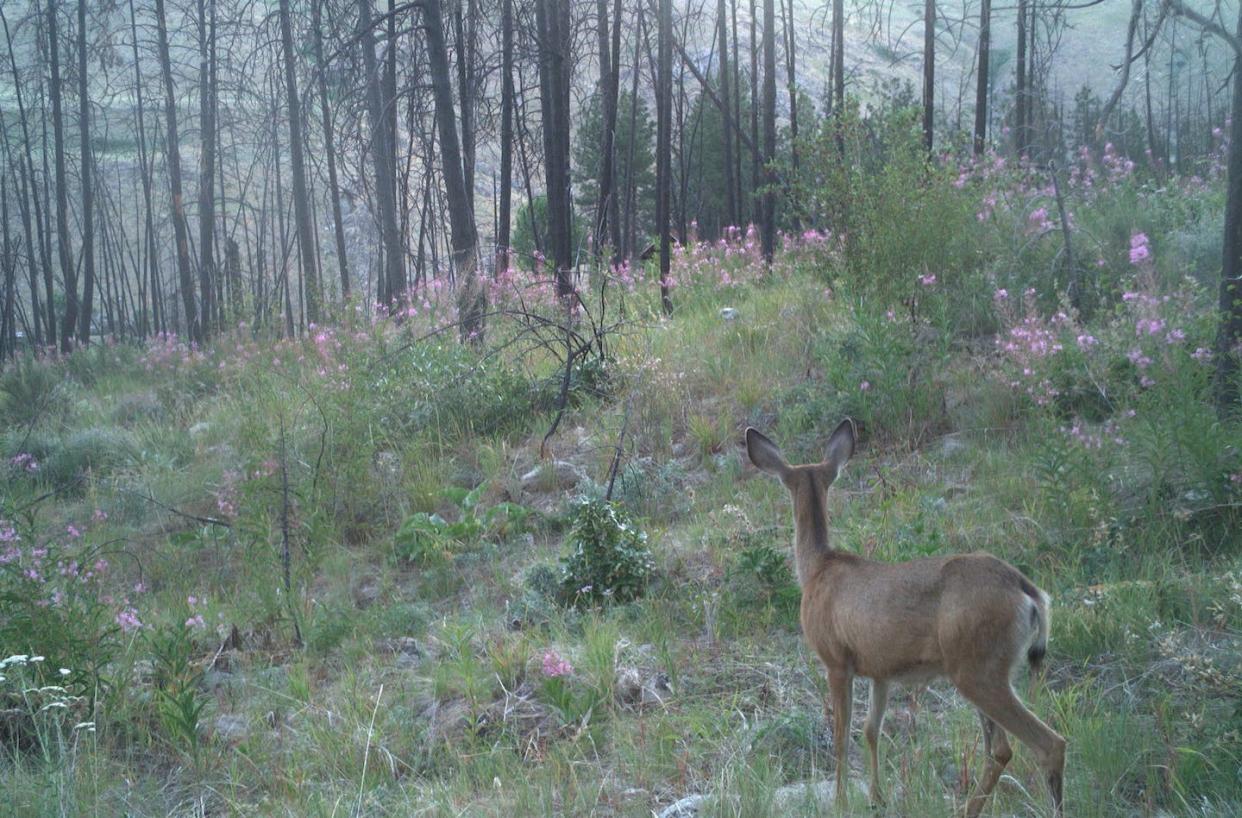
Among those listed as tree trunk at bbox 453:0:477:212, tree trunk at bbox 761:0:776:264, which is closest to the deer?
tree trunk at bbox 761:0:776:264

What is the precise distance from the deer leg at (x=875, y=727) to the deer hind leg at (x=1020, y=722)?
517 millimetres

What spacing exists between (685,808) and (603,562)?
2.67 meters

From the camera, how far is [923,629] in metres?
3.77

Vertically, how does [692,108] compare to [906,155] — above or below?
above

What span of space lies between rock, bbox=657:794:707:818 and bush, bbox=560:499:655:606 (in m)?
2.43

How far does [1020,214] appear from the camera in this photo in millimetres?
10766

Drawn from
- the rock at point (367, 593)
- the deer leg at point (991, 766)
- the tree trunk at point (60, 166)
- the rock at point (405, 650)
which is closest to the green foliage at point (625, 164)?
the tree trunk at point (60, 166)

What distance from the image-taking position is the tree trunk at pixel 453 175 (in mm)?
11719

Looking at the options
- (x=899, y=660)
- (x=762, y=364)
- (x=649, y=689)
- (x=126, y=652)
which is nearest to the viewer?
(x=899, y=660)

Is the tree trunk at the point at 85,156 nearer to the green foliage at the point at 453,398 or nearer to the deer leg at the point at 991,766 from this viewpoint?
the green foliage at the point at 453,398

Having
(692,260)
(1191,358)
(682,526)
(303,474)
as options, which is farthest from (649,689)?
(692,260)

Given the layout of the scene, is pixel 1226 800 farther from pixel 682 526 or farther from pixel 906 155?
pixel 906 155

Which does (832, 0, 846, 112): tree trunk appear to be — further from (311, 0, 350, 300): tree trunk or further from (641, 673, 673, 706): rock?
(641, 673, 673, 706): rock

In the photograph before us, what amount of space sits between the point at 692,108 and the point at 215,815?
28207 mm
